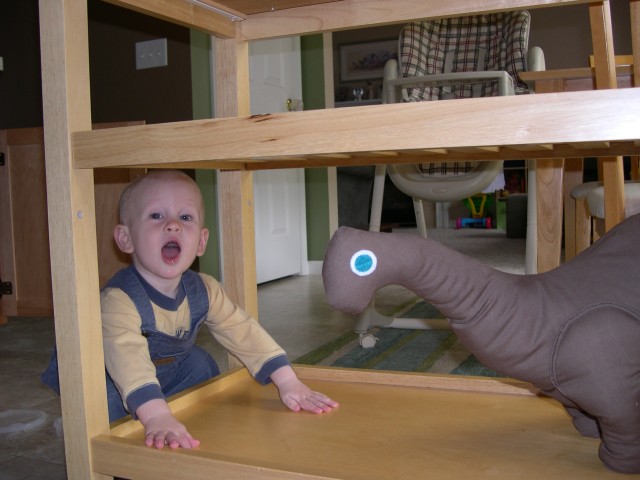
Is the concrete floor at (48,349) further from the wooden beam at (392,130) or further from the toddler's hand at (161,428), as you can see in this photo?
the wooden beam at (392,130)

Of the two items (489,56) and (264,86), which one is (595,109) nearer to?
(489,56)

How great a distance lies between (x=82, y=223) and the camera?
0.72 m

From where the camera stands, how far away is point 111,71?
7.93ft

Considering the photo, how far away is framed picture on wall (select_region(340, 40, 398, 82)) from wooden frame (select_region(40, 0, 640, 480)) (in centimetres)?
470

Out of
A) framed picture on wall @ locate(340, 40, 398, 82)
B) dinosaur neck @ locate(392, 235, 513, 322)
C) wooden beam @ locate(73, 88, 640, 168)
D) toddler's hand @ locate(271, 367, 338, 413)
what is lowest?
toddler's hand @ locate(271, 367, 338, 413)

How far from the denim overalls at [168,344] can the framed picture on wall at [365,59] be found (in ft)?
15.8

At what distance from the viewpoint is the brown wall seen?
7.62ft

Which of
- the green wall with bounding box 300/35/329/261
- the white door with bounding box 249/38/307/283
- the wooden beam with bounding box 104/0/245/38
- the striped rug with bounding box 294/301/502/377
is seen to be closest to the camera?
the wooden beam with bounding box 104/0/245/38

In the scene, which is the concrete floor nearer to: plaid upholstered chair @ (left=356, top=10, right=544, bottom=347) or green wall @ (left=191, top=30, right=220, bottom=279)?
plaid upholstered chair @ (left=356, top=10, right=544, bottom=347)

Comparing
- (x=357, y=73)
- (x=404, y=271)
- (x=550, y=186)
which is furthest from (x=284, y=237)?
(x=357, y=73)

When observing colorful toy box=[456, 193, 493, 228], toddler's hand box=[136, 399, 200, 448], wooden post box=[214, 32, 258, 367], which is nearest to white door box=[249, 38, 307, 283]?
wooden post box=[214, 32, 258, 367]

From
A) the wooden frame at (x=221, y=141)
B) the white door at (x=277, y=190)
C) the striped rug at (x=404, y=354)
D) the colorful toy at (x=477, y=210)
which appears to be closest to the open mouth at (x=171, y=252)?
the wooden frame at (x=221, y=141)

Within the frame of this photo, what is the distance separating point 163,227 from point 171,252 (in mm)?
38

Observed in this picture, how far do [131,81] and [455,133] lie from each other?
6.88 ft
